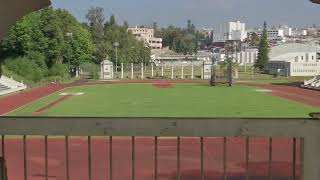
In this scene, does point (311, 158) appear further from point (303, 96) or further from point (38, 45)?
point (38, 45)

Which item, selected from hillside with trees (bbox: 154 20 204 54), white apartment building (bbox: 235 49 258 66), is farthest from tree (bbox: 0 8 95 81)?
hillside with trees (bbox: 154 20 204 54)

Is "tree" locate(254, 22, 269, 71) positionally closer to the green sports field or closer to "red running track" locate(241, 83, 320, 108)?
"red running track" locate(241, 83, 320, 108)

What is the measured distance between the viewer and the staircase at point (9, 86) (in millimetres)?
35556

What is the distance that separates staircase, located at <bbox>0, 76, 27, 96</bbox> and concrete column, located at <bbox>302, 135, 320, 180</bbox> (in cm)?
3151

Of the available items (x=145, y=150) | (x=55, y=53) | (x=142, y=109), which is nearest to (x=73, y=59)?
(x=55, y=53)

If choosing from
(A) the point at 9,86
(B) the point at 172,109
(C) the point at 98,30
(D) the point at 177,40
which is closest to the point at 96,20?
(C) the point at 98,30

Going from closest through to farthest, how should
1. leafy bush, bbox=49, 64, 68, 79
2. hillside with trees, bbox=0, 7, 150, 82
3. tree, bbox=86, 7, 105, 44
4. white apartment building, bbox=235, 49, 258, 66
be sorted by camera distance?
hillside with trees, bbox=0, 7, 150, 82
leafy bush, bbox=49, 64, 68, 79
tree, bbox=86, 7, 105, 44
white apartment building, bbox=235, 49, 258, 66

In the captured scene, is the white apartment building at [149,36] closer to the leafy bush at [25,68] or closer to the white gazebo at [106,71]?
the white gazebo at [106,71]

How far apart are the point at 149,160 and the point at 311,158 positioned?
7.37 meters

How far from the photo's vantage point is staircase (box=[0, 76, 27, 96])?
35.6 metres

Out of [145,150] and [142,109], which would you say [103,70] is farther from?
[145,150]

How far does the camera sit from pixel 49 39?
5491cm

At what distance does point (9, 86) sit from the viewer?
37938 millimetres

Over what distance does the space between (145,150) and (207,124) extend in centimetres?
864
